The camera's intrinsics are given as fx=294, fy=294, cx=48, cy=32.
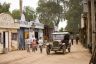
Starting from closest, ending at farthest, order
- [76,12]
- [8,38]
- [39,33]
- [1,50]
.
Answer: [1,50] → [8,38] → [39,33] → [76,12]

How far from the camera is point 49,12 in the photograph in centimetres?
8144

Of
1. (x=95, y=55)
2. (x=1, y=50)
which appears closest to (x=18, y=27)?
(x=1, y=50)

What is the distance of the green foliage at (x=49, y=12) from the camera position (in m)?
80.8

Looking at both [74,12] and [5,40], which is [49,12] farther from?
[5,40]

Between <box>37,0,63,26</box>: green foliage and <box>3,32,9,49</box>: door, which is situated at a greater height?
<box>37,0,63,26</box>: green foliage

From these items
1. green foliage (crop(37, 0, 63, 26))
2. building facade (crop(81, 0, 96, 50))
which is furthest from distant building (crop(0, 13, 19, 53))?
green foliage (crop(37, 0, 63, 26))

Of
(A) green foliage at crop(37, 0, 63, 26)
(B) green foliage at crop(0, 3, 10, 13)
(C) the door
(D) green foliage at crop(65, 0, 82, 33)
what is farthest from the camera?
(A) green foliage at crop(37, 0, 63, 26)

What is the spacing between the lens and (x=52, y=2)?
80.9 meters

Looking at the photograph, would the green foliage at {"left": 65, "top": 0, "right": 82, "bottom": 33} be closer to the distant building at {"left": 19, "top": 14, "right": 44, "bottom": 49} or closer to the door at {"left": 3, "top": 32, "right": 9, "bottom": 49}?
the distant building at {"left": 19, "top": 14, "right": 44, "bottom": 49}

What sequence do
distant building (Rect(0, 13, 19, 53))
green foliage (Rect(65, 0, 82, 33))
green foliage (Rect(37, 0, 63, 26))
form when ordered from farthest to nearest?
1. green foliage (Rect(37, 0, 63, 26))
2. green foliage (Rect(65, 0, 82, 33))
3. distant building (Rect(0, 13, 19, 53))

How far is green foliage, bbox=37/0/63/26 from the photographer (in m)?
80.8

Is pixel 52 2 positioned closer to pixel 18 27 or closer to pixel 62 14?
pixel 62 14

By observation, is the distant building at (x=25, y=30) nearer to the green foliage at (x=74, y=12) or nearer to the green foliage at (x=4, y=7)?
the green foliage at (x=4, y=7)

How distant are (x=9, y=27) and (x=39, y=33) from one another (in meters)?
14.9
